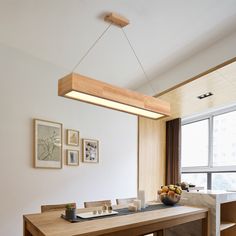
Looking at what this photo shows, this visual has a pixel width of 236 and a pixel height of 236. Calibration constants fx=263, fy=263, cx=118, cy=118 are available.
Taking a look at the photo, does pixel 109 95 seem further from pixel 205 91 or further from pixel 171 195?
pixel 205 91

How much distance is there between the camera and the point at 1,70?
3543mm

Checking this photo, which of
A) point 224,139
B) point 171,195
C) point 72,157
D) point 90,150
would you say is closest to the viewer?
point 171,195

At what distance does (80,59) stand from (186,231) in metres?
2.79

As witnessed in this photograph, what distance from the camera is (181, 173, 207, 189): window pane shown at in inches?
233

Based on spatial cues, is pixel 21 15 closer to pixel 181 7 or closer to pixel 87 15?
pixel 87 15

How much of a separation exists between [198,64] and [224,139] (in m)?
2.45

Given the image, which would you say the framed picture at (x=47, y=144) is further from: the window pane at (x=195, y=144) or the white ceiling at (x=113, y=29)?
the window pane at (x=195, y=144)

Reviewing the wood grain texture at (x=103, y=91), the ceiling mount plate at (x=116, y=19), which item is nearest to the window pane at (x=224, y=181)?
the wood grain texture at (x=103, y=91)

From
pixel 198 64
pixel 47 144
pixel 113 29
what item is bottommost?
pixel 47 144

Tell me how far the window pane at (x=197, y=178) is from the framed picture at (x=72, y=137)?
321 cm

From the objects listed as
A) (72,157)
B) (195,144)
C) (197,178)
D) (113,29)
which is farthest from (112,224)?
(195,144)

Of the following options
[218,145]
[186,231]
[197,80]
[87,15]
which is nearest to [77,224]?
[186,231]

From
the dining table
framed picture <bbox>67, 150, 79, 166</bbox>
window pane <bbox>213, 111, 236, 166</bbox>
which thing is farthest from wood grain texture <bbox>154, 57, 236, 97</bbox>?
window pane <bbox>213, 111, 236, 166</bbox>

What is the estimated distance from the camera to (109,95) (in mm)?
2365
